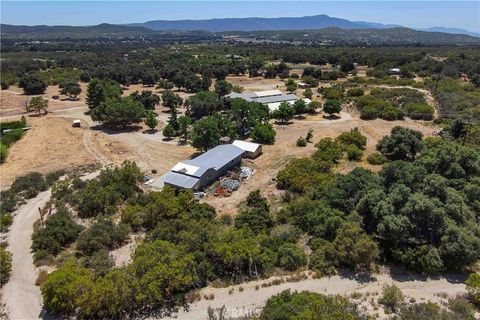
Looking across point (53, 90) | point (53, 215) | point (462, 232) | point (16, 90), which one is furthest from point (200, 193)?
point (16, 90)

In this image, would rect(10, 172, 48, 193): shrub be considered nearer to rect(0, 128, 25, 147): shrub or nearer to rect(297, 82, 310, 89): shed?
rect(0, 128, 25, 147): shrub

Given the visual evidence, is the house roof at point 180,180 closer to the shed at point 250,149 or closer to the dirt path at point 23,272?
the shed at point 250,149

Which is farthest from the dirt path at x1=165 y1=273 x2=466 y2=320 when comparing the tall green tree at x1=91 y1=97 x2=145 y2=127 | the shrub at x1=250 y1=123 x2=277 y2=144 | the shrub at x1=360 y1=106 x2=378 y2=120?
the shrub at x1=360 y1=106 x2=378 y2=120

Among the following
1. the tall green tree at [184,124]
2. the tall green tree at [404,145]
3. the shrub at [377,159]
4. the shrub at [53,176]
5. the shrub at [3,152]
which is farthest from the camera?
the tall green tree at [184,124]

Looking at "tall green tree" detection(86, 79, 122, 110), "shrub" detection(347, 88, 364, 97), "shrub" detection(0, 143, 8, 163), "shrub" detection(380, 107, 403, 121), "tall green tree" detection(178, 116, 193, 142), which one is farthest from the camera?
"shrub" detection(347, 88, 364, 97)

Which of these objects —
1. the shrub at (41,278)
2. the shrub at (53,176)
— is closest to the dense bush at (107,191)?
the shrub at (53,176)

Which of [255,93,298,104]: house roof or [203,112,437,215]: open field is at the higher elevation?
[255,93,298,104]: house roof

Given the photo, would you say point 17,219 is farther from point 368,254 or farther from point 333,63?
point 333,63
